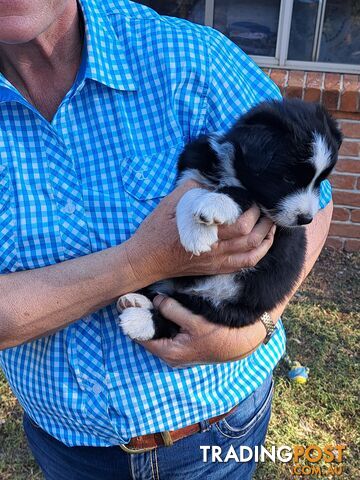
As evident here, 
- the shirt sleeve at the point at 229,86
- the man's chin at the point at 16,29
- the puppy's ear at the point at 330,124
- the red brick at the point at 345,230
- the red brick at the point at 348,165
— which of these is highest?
the man's chin at the point at 16,29

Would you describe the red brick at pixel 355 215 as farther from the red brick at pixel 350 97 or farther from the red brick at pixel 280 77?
the red brick at pixel 280 77

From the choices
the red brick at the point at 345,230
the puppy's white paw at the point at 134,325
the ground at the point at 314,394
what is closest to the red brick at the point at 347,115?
the red brick at the point at 345,230

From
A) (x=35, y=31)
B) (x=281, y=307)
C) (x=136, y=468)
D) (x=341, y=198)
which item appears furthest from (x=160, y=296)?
(x=341, y=198)

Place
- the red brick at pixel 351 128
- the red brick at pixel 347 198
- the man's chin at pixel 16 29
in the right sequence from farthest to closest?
the red brick at pixel 347 198
the red brick at pixel 351 128
the man's chin at pixel 16 29

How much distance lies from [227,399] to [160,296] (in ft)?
1.36

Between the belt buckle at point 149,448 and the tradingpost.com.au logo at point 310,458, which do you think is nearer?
the belt buckle at point 149,448

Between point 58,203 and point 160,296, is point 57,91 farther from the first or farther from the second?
point 160,296

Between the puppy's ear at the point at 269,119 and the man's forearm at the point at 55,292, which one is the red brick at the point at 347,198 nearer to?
the puppy's ear at the point at 269,119

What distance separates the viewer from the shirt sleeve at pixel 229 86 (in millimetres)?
1621

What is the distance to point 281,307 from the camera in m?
A: 1.81

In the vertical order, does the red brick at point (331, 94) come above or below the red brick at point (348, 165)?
above

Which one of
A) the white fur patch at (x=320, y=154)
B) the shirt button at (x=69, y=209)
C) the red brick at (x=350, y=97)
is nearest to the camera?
the shirt button at (x=69, y=209)

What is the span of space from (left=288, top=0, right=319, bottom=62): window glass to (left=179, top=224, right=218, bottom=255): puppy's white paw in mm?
3529

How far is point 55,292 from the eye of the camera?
1504mm
